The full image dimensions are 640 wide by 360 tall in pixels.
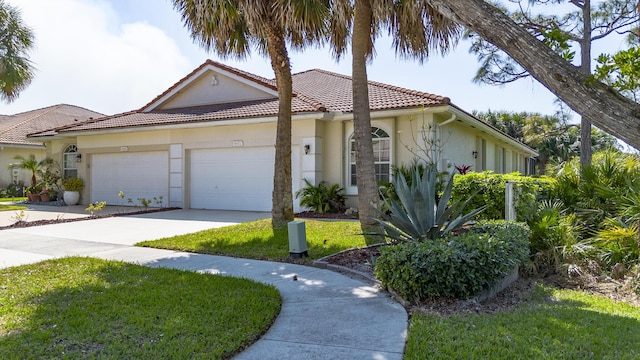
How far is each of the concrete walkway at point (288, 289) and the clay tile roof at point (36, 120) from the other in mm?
18322

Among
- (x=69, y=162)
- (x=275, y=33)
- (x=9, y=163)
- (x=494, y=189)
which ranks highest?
(x=275, y=33)

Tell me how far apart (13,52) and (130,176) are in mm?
6632

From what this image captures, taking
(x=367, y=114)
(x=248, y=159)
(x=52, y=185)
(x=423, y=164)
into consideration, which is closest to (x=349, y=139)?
(x=423, y=164)

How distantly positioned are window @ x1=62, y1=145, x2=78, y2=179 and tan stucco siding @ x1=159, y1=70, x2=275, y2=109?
18.9ft

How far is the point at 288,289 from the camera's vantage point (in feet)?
19.1

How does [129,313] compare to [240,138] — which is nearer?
[129,313]

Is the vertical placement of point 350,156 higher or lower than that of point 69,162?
lower

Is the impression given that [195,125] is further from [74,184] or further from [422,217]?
[422,217]

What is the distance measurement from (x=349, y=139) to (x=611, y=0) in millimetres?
10475

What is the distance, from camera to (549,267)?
722 cm

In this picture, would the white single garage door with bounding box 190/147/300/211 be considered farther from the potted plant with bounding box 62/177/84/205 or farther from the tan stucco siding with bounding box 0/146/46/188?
the tan stucco siding with bounding box 0/146/46/188

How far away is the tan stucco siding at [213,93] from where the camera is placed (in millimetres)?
17641

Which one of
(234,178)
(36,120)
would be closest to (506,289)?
(234,178)

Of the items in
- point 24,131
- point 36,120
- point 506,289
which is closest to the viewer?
point 506,289
